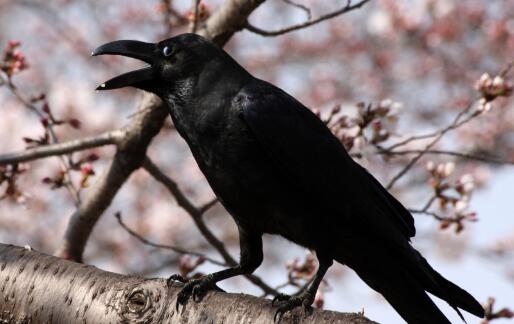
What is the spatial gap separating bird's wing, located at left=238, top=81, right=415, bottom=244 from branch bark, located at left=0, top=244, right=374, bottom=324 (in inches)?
29.2

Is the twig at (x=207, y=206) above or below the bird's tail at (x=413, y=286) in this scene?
above

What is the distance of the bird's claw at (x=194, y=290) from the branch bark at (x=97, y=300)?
0.02 metres

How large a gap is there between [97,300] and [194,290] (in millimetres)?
325

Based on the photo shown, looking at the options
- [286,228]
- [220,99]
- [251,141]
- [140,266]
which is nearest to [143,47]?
[220,99]

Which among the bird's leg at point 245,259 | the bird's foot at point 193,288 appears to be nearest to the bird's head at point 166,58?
the bird's leg at point 245,259

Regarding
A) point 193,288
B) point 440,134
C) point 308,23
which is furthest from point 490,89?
point 193,288

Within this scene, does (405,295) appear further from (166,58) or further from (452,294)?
(166,58)

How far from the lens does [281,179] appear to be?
306cm

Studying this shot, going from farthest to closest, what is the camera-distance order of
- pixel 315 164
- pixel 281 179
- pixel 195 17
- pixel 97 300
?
pixel 195 17
pixel 315 164
pixel 281 179
pixel 97 300

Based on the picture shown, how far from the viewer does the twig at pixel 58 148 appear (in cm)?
387

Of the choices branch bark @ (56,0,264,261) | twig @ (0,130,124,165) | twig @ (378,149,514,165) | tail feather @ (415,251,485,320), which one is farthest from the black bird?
twig @ (0,130,124,165)

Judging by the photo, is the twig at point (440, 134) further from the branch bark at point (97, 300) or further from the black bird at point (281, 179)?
the branch bark at point (97, 300)

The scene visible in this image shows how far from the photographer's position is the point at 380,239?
3141mm

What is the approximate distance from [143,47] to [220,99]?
1.60 ft
